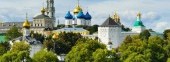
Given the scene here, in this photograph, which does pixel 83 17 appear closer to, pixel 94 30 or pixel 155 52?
pixel 94 30

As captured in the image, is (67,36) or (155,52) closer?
(155,52)

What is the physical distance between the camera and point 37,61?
62875 mm

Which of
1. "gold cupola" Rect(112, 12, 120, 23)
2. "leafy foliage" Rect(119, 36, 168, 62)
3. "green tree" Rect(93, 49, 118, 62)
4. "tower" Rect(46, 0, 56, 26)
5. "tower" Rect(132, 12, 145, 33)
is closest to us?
"green tree" Rect(93, 49, 118, 62)

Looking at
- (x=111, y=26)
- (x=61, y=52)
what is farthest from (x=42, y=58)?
(x=111, y=26)

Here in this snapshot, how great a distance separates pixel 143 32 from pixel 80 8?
A: 26.1 m

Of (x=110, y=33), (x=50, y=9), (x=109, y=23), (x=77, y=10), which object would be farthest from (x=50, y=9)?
(x=110, y=33)

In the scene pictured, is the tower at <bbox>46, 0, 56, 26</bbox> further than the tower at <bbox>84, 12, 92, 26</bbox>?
Yes

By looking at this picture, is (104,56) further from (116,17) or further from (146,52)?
(116,17)

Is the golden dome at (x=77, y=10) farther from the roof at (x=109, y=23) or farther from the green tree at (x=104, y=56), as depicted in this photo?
the green tree at (x=104, y=56)

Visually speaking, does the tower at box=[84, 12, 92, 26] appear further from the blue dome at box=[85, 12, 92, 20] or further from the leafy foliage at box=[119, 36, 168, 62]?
the leafy foliage at box=[119, 36, 168, 62]

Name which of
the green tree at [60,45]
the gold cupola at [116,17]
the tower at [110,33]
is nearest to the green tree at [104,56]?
the green tree at [60,45]

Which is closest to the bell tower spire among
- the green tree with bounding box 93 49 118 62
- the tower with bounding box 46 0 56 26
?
the tower with bounding box 46 0 56 26

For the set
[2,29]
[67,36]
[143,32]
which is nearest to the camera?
[67,36]

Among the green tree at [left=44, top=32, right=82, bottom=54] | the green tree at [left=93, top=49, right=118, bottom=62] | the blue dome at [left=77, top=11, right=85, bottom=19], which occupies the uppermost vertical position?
the blue dome at [left=77, top=11, right=85, bottom=19]
